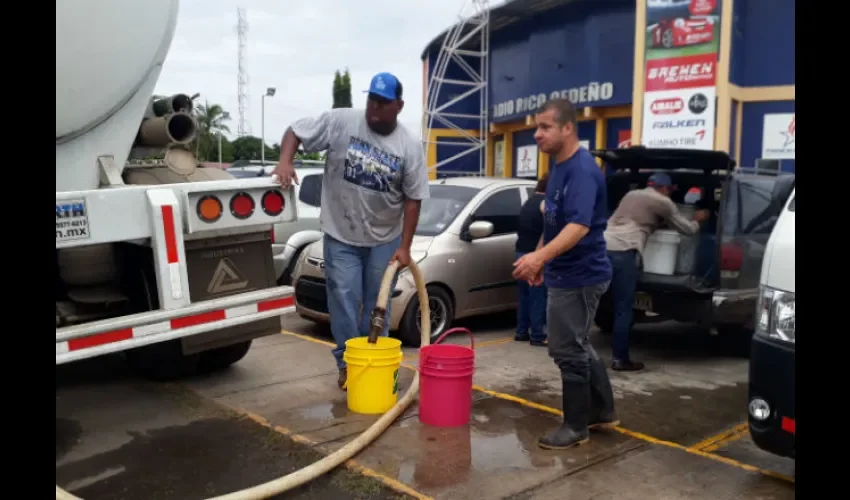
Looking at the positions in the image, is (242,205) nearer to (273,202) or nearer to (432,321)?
(273,202)

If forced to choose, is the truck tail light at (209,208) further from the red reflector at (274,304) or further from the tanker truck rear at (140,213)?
the red reflector at (274,304)

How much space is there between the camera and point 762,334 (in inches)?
132

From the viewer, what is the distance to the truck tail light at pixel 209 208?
3898 mm

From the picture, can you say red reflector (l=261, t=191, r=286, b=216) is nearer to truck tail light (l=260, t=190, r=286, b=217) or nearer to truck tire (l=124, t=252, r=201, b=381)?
truck tail light (l=260, t=190, r=286, b=217)

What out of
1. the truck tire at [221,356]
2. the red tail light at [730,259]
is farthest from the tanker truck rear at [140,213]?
the red tail light at [730,259]

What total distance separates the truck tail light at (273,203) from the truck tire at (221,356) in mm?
1531

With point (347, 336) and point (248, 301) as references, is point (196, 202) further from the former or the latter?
point (347, 336)

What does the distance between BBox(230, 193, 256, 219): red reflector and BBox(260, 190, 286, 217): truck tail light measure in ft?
0.24

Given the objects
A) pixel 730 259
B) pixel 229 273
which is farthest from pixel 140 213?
pixel 730 259

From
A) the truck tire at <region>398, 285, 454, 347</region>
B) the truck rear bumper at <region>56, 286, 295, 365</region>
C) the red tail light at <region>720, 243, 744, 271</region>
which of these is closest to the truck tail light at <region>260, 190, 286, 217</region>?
the truck rear bumper at <region>56, 286, 295, 365</region>

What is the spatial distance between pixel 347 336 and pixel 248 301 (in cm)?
96

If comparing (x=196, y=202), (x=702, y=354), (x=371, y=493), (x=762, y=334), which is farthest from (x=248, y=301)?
(x=702, y=354)

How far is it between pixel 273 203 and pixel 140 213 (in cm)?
76

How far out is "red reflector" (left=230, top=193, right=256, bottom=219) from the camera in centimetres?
402
